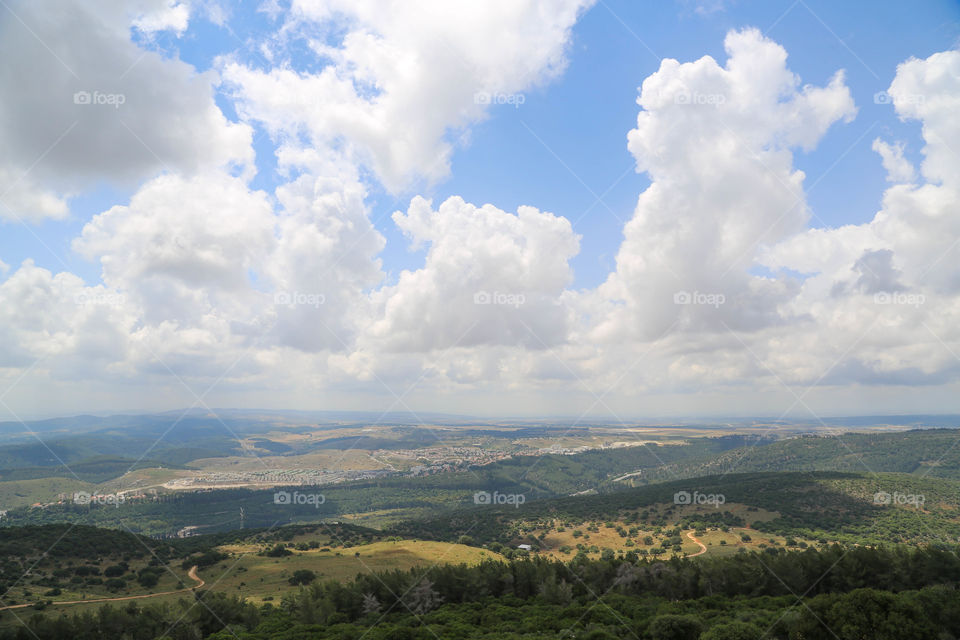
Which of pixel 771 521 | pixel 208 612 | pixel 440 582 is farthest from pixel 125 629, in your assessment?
pixel 771 521

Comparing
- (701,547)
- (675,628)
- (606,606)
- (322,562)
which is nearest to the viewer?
(675,628)

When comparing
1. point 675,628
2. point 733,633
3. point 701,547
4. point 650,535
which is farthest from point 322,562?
point 701,547

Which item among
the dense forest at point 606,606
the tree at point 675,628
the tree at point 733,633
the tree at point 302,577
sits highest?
the tree at point 733,633

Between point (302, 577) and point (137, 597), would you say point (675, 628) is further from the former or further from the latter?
point (137, 597)

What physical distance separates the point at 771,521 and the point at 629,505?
126 ft

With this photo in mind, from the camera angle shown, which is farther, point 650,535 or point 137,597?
point 650,535

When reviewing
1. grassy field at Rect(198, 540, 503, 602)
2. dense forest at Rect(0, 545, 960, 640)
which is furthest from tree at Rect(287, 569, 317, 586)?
dense forest at Rect(0, 545, 960, 640)

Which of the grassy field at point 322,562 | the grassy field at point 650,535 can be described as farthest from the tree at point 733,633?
the grassy field at point 650,535

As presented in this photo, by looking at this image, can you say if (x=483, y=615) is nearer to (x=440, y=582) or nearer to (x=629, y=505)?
(x=440, y=582)

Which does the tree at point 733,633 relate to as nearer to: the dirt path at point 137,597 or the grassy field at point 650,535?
the grassy field at point 650,535

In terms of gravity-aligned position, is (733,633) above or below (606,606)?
above

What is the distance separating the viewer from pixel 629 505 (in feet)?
429

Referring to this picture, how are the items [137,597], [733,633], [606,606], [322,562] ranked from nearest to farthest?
[733,633], [606,606], [137,597], [322,562]

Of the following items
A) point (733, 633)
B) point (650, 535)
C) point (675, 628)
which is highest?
point (733, 633)
